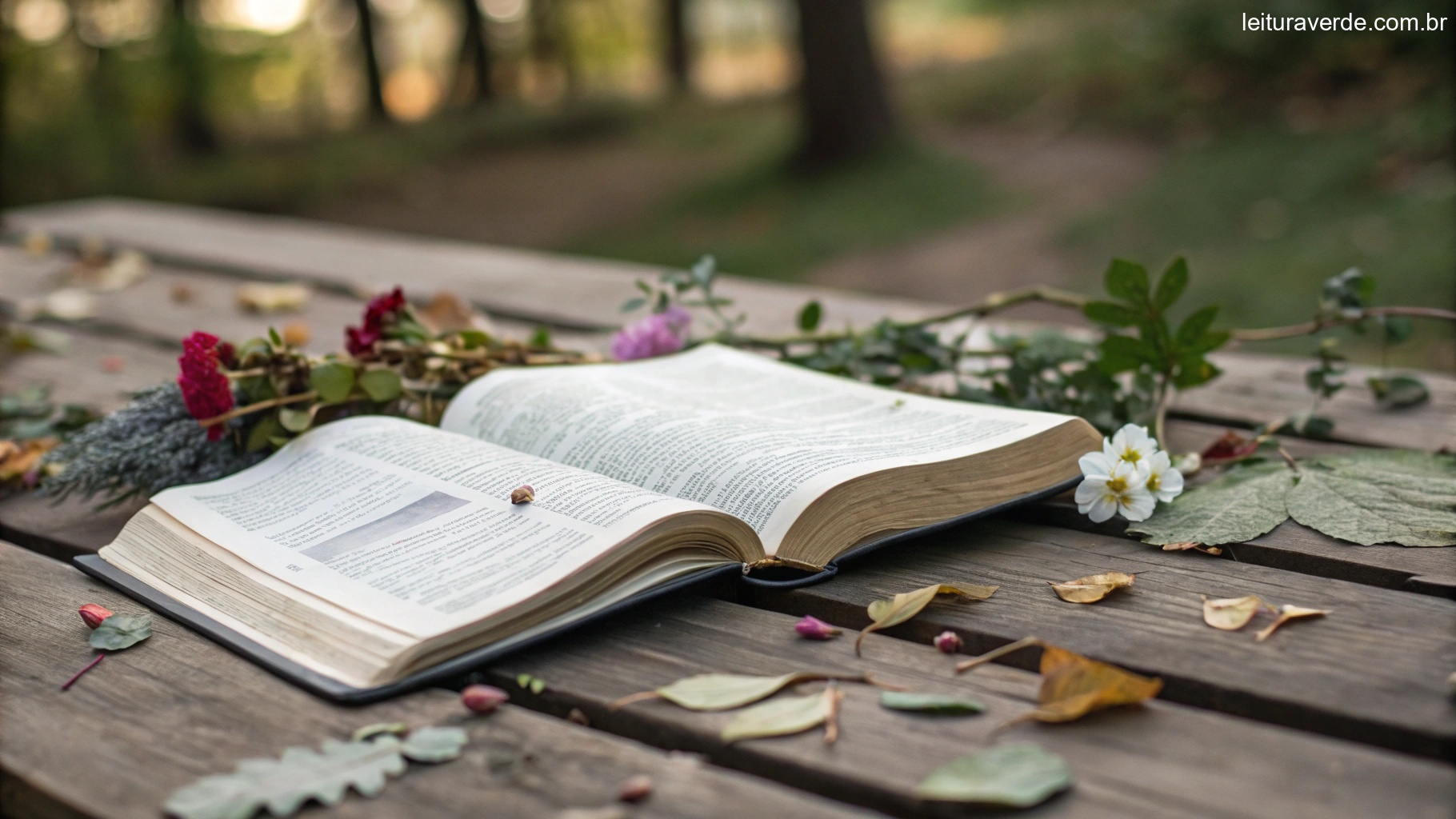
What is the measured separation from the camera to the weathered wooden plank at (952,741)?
0.64 m

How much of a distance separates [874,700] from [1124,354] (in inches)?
26.5

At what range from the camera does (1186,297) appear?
4840 millimetres

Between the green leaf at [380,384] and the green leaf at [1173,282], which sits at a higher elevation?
the green leaf at [1173,282]

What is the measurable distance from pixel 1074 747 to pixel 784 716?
0.18 m

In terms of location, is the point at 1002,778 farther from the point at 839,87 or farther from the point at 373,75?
the point at 373,75

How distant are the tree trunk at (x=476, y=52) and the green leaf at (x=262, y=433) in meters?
11.7

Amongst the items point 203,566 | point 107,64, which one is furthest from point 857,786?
point 107,64

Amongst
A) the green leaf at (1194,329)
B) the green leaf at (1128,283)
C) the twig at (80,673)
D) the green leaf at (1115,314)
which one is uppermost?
the green leaf at (1128,283)

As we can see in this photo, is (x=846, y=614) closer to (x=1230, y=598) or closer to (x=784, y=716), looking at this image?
(x=784, y=716)

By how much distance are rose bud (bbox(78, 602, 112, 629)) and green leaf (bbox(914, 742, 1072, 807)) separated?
655mm

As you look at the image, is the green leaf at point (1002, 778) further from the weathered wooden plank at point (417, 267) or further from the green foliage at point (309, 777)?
the weathered wooden plank at point (417, 267)

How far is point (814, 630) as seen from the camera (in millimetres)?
864

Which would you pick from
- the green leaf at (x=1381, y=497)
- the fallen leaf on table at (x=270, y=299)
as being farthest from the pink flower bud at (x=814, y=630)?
the fallen leaf on table at (x=270, y=299)

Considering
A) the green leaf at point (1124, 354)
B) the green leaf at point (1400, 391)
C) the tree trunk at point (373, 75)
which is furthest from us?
the tree trunk at point (373, 75)
